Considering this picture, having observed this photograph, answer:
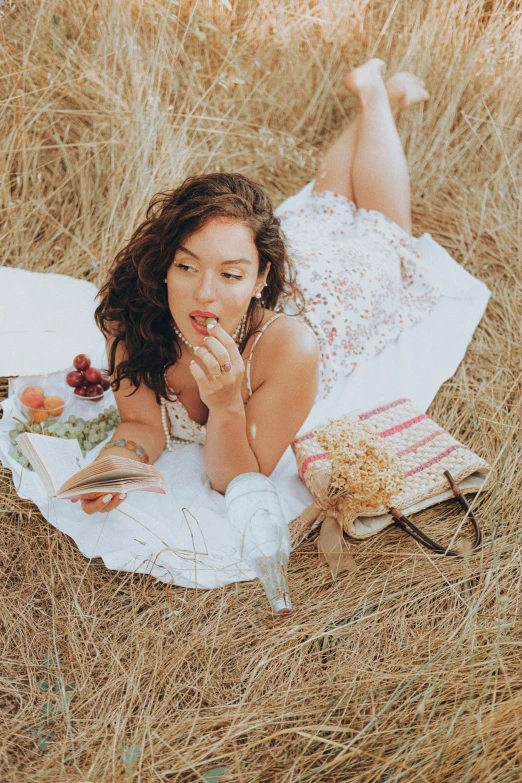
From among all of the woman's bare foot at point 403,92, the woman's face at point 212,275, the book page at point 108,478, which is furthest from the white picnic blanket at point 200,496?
the woman's bare foot at point 403,92

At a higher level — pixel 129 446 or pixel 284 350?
pixel 284 350

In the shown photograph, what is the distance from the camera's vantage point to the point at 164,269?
2.57 meters

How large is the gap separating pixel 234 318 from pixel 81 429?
107cm

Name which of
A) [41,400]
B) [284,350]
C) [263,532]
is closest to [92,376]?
[41,400]

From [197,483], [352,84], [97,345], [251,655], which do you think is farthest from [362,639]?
[352,84]

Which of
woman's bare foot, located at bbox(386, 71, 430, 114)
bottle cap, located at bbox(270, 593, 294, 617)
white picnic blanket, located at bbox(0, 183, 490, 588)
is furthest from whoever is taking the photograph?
woman's bare foot, located at bbox(386, 71, 430, 114)

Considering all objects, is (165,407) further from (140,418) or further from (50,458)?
(50,458)

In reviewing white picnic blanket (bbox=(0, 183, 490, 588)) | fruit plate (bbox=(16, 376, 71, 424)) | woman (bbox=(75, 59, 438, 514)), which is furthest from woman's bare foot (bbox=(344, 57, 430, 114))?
fruit plate (bbox=(16, 376, 71, 424))

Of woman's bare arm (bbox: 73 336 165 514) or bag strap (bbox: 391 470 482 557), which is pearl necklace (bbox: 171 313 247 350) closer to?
woman's bare arm (bbox: 73 336 165 514)

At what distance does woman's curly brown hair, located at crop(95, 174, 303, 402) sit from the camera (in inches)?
97.3

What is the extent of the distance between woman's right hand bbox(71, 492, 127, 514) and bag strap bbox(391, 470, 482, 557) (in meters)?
1.09

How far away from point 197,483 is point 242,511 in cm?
37

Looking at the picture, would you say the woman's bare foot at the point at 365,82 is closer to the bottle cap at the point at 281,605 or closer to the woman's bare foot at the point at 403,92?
the woman's bare foot at the point at 403,92

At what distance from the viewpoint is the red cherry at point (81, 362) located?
11.0 ft
